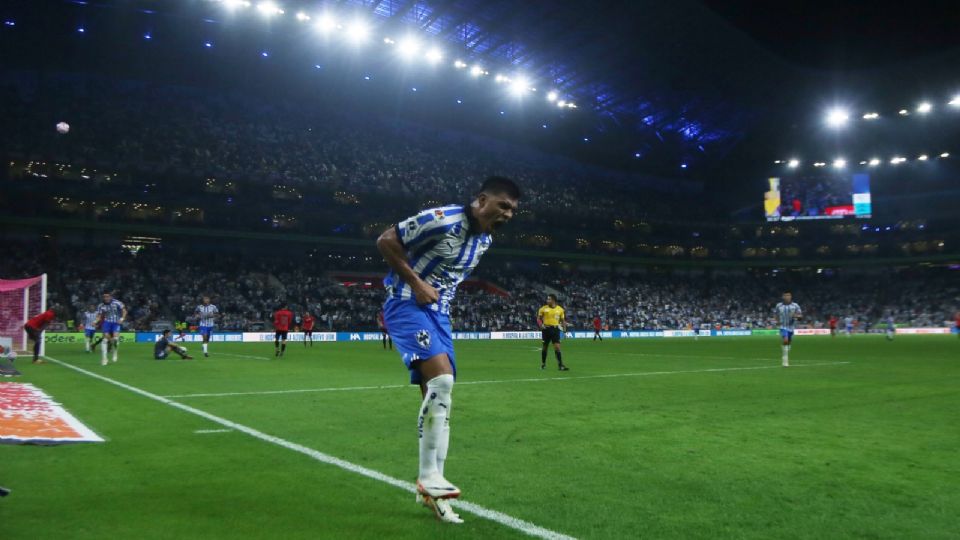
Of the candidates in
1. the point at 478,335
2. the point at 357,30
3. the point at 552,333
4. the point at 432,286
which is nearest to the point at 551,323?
the point at 552,333

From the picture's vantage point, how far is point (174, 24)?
4272cm

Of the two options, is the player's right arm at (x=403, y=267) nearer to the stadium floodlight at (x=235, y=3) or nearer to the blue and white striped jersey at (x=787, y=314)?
the blue and white striped jersey at (x=787, y=314)

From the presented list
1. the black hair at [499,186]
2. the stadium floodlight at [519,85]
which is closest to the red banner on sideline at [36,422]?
the black hair at [499,186]

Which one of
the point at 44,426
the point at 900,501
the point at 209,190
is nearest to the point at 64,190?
the point at 209,190

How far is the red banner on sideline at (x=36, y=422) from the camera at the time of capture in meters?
6.76

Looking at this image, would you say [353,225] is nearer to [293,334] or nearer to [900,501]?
[293,334]

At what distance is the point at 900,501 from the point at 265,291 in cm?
4420

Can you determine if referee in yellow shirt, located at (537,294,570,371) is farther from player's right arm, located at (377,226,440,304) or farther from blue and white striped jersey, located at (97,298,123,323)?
player's right arm, located at (377,226,440,304)

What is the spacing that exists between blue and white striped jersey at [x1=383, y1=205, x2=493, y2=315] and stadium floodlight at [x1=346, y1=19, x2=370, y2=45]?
37.0 meters

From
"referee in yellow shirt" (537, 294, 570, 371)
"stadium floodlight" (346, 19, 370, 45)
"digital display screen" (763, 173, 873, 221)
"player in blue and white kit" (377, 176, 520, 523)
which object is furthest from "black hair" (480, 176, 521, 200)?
"digital display screen" (763, 173, 873, 221)

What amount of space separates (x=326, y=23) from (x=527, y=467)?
36.5m

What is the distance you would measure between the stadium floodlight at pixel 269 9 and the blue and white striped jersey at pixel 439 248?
36.2 metres

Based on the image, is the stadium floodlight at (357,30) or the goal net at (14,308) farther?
the stadium floodlight at (357,30)

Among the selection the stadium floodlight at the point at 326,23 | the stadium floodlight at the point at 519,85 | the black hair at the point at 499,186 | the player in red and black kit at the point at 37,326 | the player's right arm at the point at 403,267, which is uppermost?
the stadium floodlight at the point at 519,85
